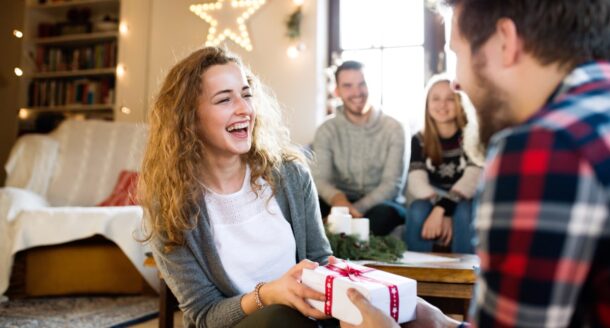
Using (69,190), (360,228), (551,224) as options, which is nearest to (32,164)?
(69,190)

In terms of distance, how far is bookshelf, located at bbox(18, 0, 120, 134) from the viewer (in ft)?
15.6

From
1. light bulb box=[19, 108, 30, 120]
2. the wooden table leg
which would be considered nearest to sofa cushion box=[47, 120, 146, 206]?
light bulb box=[19, 108, 30, 120]

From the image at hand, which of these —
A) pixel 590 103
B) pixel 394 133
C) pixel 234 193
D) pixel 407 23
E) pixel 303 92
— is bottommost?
pixel 234 193

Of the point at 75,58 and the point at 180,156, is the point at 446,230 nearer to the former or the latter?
the point at 180,156

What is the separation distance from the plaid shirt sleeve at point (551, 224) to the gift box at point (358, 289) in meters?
0.44

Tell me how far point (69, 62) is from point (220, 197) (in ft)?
13.8

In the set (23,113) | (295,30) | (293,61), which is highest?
(295,30)

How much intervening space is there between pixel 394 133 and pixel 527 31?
2454 mm

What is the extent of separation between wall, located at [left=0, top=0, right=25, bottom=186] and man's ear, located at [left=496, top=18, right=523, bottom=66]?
16.4 ft

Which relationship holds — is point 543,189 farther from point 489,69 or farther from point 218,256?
point 218,256

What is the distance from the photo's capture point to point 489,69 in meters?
0.61

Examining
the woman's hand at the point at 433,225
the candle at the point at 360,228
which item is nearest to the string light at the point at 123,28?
the woman's hand at the point at 433,225

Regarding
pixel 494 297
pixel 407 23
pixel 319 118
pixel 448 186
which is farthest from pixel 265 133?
pixel 407 23

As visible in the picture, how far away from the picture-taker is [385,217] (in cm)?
275
